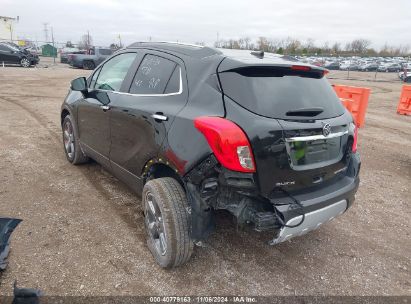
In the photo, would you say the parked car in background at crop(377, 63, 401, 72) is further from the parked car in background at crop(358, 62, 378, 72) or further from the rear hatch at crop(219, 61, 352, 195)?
the rear hatch at crop(219, 61, 352, 195)

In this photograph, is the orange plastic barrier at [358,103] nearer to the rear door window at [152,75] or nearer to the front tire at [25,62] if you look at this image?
the rear door window at [152,75]

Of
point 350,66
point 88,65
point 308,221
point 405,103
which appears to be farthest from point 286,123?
point 350,66

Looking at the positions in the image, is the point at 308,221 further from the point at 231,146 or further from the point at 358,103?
the point at 358,103

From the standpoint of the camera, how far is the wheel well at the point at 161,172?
2.82m

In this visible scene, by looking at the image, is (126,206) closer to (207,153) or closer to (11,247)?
(11,247)

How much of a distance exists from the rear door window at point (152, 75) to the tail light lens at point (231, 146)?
0.88m

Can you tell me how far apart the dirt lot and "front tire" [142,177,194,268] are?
0.64ft

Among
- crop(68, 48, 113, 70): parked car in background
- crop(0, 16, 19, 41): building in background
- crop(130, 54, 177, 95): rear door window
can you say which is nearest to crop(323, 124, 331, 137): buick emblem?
crop(130, 54, 177, 95): rear door window

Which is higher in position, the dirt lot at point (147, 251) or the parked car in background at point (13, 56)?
the parked car in background at point (13, 56)

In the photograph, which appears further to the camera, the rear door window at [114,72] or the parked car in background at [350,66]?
the parked car in background at [350,66]

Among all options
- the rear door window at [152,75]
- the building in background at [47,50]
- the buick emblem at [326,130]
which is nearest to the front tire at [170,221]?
the rear door window at [152,75]

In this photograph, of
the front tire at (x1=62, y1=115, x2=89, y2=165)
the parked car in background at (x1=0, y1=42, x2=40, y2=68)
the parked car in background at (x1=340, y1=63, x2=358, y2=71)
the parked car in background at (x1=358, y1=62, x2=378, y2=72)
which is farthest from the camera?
the parked car in background at (x1=340, y1=63, x2=358, y2=71)

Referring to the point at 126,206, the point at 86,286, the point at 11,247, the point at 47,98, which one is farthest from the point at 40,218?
the point at 47,98

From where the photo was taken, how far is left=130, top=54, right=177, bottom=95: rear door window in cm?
295
